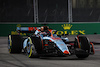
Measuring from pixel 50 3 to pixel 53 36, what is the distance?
41.3ft

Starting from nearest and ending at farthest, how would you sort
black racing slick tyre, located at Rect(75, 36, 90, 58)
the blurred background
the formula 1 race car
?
the formula 1 race car < black racing slick tyre, located at Rect(75, 36, 90, 58) < the blurred background

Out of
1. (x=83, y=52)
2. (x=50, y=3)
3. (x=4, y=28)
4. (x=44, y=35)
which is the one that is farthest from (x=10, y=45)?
(x=50, y=3)

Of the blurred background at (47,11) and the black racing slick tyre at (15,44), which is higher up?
the blurred background at (47,11)

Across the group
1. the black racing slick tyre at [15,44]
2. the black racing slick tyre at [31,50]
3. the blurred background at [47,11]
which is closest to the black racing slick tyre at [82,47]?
the black racing slick tyre at [31,50]

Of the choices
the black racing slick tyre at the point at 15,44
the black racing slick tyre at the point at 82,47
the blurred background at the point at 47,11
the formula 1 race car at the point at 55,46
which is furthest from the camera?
the blurred background at the point at 47,11

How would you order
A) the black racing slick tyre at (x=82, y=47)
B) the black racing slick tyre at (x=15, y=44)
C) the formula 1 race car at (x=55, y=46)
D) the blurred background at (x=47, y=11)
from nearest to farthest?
the formula 1 race car at (x=55, y=46) → the black racing slick tyre at (x=82, y=47) → the black racing slick tyre at (x=15, y=44) → the blurred background at (x=47, y=11)

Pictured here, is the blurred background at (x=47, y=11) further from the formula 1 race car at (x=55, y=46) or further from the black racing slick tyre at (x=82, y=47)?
the black racing slick tyre at (x=82, y=47)

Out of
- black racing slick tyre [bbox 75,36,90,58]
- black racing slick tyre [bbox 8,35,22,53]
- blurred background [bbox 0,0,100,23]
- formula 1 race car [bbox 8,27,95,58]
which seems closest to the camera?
formula 1 race car [bbox 8,27,95,58]

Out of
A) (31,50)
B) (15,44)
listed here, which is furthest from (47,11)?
(31,50)

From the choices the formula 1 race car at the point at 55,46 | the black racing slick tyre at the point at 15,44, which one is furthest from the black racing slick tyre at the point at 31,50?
the black racing slick tyre at the point at 15,44

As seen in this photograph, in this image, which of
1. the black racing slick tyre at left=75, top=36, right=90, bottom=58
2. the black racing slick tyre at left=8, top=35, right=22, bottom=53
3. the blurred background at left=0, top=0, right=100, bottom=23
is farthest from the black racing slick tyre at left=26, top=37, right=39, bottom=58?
the blurred background at left=0, top=0, right=100, bottom=23

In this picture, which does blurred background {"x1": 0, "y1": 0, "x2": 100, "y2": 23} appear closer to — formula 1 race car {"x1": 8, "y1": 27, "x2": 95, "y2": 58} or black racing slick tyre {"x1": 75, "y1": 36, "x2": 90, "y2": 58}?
formula 1 race car {"x1": 8, "y1": 27, "x2": 95, "y2": 58}

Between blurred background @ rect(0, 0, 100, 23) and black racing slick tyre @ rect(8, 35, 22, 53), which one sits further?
blurred background @ rect(0, 0, 100, 23)

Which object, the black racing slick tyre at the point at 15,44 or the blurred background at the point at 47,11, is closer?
the black racing slick tyre at the point at 15,44
